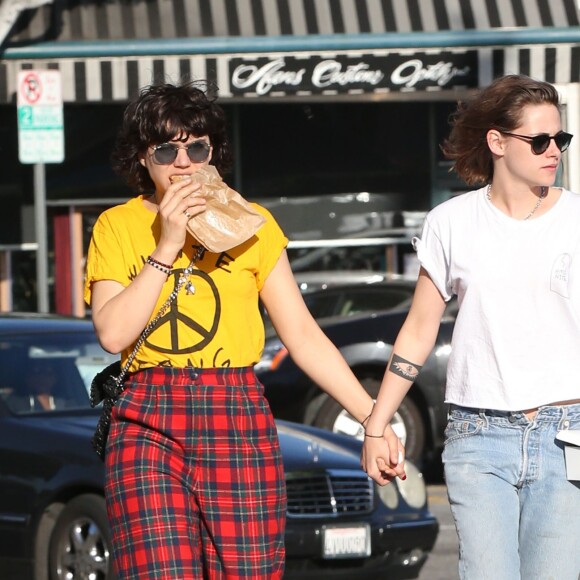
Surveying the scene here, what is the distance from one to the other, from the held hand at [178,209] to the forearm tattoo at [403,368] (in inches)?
31.0

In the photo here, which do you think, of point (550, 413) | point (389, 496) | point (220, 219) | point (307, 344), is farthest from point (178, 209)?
point (389, 496)

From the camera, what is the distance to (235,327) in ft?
14.0

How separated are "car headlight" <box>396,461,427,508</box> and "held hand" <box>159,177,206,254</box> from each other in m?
3.72

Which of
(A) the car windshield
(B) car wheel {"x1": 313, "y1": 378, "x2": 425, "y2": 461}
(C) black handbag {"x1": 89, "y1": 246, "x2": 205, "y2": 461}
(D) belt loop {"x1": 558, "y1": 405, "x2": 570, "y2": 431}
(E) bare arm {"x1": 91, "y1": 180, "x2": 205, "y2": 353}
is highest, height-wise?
(E) bare arm {"x1": 91, "y1": 180, "x2": 205, "y2": 353}

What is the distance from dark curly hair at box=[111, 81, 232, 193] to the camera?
4.38 meters

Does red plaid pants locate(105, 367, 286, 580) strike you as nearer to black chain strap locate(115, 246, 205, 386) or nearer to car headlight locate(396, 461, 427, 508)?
black chain strap locate(115, 246, 205, 386)

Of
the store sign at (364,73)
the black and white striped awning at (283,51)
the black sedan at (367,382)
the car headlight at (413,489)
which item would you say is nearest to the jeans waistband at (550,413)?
the car headlight at (413,489)

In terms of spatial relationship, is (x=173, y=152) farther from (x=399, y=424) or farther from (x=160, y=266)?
(x=399, y=424)

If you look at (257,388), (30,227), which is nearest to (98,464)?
(257,388)

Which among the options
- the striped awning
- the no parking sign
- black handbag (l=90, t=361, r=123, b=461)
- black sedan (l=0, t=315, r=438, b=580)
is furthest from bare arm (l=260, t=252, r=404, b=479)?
the striped awning

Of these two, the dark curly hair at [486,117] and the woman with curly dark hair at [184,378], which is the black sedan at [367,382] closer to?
the dark curly hair at [486,117]

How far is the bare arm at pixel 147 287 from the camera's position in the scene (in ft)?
13.6

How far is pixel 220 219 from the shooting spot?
13.9 ft

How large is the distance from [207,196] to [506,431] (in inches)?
42.1
